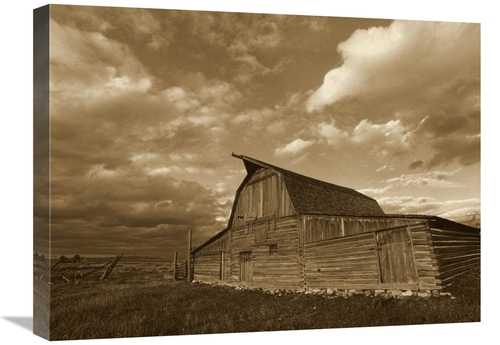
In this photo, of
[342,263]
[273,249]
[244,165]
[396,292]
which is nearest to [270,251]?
[273,249]

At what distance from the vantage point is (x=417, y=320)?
17.4 meters

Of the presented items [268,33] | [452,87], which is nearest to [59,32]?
[268,33]

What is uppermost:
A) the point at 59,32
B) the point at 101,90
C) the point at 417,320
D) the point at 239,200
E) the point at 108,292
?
the point at 59,32

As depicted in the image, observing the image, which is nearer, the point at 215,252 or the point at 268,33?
the point at 268,33

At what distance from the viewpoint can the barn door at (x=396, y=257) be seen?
683 inches

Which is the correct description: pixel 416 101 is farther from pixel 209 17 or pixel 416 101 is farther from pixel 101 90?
pixel 101 90

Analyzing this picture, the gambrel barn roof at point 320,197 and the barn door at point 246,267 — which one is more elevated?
the gambrel barn roof at point 320,197

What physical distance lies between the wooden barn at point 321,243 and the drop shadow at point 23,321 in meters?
5.00

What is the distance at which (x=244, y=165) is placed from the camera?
17.5 m

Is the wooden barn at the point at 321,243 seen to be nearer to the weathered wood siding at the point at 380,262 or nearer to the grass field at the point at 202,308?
the weathered wood siding at the point at 380,262

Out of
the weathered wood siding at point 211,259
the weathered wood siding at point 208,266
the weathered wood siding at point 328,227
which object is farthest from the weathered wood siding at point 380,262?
the weathered wood siding at point 208,266

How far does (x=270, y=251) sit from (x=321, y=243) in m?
1.98

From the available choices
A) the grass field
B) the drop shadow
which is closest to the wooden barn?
the grass field

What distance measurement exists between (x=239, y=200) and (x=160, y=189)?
3.48 m
